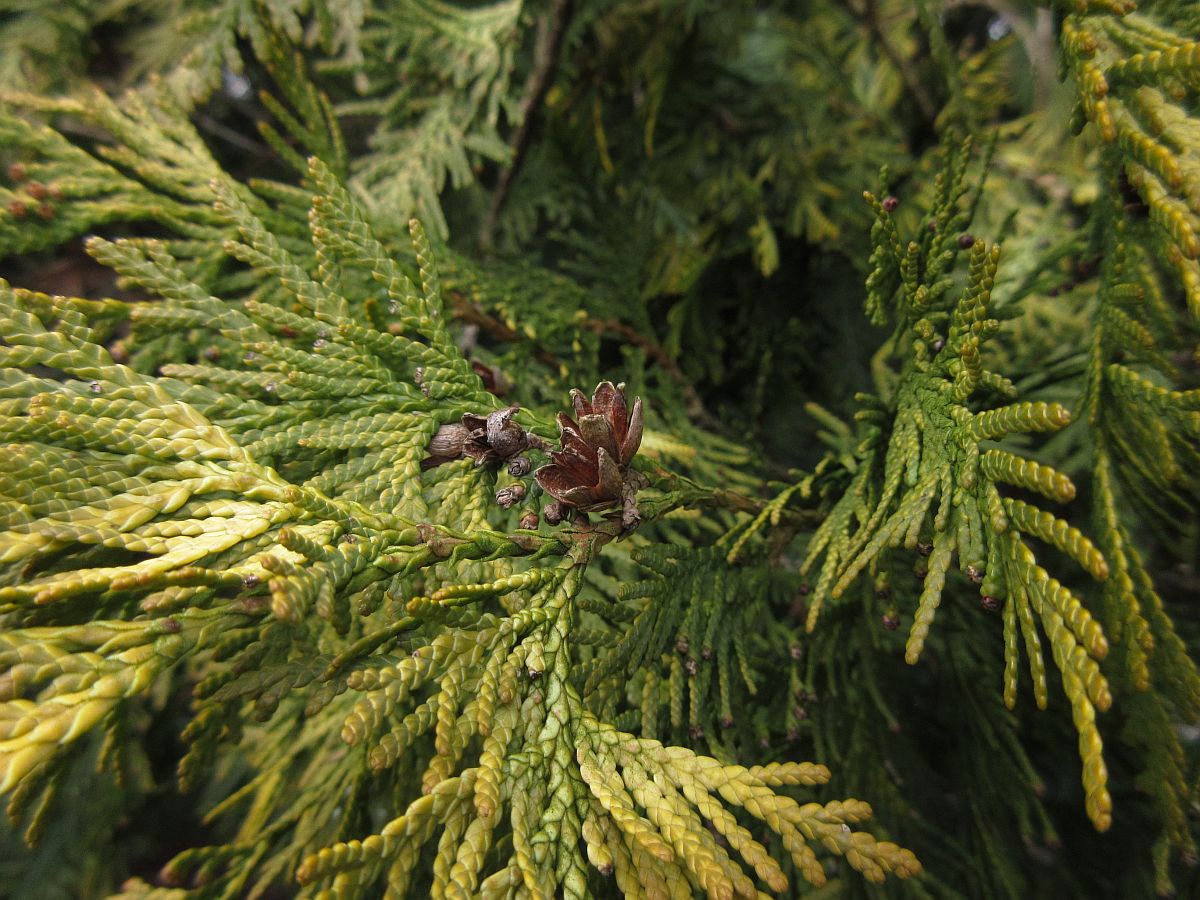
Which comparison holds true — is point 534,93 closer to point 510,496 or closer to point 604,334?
point 604,334

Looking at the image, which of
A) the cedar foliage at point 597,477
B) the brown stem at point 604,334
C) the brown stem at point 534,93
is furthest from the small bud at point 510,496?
the brown stem at point 534,93

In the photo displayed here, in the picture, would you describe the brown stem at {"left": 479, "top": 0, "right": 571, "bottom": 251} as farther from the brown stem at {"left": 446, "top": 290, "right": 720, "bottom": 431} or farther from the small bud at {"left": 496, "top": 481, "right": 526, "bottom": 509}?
the small bud at {"left": 496, "top": 481, "right": 526, "bottom": 509}

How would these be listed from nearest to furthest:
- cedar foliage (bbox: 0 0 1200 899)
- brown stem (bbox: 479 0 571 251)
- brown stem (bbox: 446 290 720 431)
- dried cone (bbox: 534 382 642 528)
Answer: cedar foliage (bbox: 0 0 1200 899), dried cone (bbox: 534 382 642 528), brown stem (bbox: 446 290 720 431), brown stem (bbox: 479 0 571 251)

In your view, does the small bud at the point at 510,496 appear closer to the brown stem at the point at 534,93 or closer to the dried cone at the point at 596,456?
the dried cone at the point at 596,456

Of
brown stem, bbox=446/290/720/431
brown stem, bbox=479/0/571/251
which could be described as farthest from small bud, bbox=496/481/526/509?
brown stem, bbox=479/0/571/251

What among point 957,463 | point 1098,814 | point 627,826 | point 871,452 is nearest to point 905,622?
point 871,452

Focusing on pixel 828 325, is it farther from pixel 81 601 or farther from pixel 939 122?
pixel 81 601
